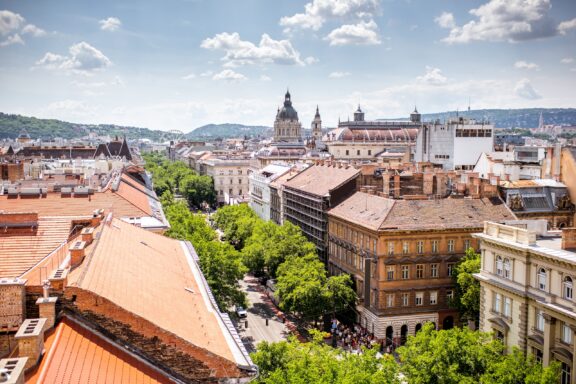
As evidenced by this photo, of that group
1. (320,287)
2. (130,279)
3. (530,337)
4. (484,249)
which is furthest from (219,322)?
(320,287)

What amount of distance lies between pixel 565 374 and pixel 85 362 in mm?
32112

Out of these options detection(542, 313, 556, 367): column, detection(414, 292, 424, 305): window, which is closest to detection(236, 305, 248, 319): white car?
detection(414, 292, 424, 305): window

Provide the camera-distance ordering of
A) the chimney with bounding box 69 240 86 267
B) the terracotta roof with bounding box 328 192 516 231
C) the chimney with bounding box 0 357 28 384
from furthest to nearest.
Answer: the terracotta roof with bounding box 328 192 516 231
the chimney with bounding box 69 240 86 267
the chimney with bounding box 0 357 28 384

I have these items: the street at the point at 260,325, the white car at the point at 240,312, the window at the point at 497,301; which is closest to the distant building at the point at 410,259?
the street at the point at 260,325

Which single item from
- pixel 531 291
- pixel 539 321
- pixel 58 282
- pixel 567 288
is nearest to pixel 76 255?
pixel 58 282

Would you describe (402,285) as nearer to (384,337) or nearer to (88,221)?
(384,337)

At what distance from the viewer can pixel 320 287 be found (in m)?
64.3

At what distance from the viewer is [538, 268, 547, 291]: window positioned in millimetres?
42584

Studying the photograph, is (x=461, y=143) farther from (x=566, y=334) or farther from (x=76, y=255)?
(x=76, y=255)

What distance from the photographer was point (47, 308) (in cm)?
2355

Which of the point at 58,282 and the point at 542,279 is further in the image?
the point at 542,279

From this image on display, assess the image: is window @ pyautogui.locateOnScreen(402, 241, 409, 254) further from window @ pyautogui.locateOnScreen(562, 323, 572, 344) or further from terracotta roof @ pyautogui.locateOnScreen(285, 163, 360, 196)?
window @ pyautogui.locateOnScreen(562, 323, 572, 344)

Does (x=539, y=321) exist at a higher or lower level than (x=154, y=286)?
lower

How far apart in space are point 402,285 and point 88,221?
36553mm
